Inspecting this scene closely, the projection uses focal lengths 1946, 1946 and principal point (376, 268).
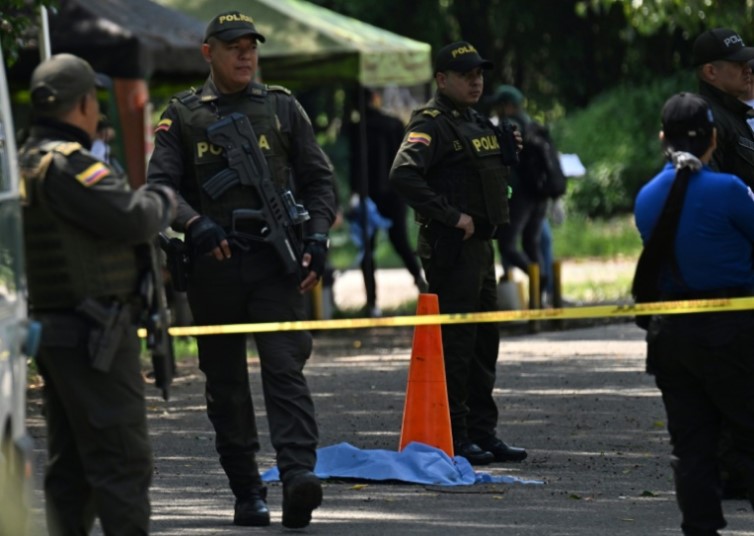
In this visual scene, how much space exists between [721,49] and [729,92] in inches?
7.8

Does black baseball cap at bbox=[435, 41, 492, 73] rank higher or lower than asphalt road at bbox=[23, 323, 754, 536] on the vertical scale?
higher

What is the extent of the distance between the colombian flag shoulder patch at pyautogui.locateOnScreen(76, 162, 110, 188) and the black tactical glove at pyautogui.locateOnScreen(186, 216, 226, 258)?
4.87 ft

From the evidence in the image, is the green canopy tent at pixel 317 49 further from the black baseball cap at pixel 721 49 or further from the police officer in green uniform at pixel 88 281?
the police officer in green uniform at pixel 88 281

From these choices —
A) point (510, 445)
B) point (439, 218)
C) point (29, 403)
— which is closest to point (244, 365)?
point (439, 218)

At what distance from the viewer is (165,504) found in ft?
26.9

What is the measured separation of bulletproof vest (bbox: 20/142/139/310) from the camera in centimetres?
604

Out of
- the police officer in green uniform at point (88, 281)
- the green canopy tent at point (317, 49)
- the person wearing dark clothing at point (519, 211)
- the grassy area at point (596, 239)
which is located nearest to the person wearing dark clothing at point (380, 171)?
the green canopy tent at point (317, 49)

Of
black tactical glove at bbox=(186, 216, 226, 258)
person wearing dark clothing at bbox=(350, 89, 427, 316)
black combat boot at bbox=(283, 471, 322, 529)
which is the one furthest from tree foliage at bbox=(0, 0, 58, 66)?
person wearing dark clothing at bbox=(350, 89, 427, 316)

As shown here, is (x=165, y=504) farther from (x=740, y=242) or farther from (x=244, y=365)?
(x=740, y=242)

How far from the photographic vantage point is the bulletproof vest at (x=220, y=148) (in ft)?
25.3

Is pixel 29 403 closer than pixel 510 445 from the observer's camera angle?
No

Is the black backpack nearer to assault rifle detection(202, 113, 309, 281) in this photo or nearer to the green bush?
assault rifle detection(202, 113, 309, 281)

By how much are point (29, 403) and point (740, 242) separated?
21.4 feet

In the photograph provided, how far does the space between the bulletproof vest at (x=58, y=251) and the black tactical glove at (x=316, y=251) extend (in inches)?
63.9
